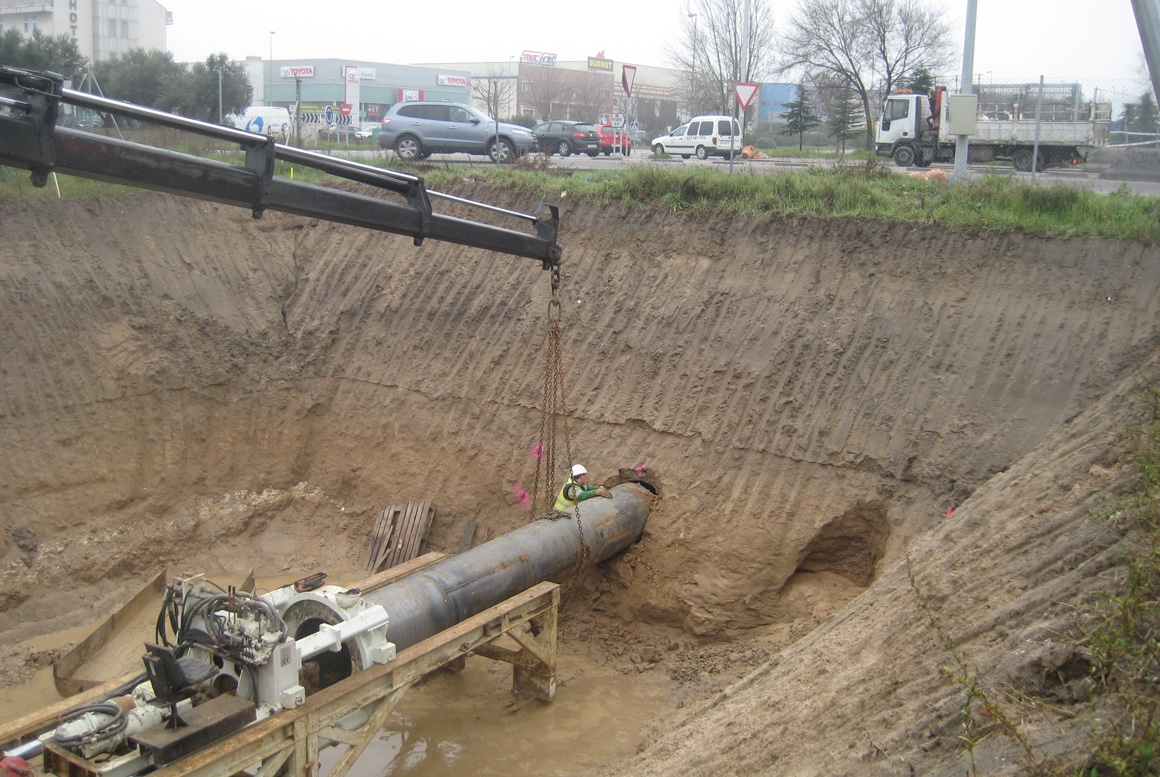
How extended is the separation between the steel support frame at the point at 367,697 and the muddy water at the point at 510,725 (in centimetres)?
35

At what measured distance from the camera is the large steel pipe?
→ 7.25m

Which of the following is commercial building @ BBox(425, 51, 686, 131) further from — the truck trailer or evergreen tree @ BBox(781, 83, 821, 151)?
the truck trailer

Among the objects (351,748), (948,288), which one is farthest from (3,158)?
(948,288)

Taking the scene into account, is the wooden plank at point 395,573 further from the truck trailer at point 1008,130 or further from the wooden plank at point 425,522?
the truck trailer at point 1008,130

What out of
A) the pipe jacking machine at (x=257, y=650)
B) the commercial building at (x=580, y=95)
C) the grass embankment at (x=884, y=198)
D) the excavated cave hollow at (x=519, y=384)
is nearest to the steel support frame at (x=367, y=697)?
the pipe jacking machine at (x=257, y=650)

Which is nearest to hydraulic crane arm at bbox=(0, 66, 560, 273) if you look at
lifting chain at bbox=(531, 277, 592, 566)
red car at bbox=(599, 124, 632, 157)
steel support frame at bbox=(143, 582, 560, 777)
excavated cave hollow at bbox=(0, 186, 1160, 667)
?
lifting chain at bbox=(531, 277, 592, 566)

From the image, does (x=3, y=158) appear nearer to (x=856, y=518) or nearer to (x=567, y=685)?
(x=567, y=685)

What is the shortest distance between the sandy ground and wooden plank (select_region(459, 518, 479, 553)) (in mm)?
133

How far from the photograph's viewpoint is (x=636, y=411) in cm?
1073

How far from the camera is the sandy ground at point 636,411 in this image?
8.14 m

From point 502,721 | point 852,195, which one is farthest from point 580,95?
point 502,721

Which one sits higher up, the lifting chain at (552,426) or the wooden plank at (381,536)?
the lifting chain at (552,426)

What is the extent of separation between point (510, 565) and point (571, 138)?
65.7ft

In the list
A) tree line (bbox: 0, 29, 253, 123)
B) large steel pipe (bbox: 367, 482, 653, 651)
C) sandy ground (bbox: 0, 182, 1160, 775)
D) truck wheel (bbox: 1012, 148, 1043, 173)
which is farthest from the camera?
tree line (bbox: 0, 29, 253, 123)
